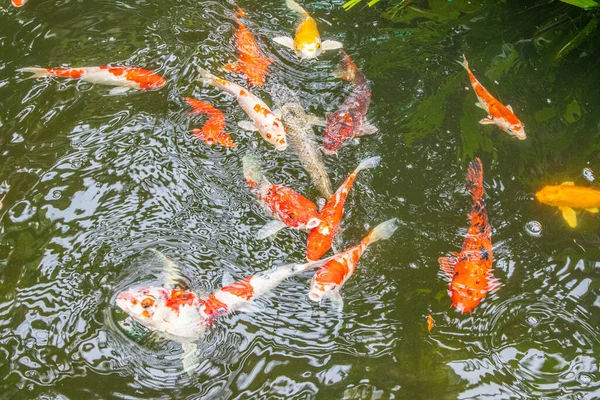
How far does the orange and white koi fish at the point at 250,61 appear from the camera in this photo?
195 inches

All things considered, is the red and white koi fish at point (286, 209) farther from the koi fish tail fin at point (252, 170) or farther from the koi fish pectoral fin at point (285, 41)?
the koi fish pectoral fin at point (285, 41)

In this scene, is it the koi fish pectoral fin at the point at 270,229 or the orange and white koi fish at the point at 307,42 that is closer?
the koi fish pectoral fin at the point at 270,229

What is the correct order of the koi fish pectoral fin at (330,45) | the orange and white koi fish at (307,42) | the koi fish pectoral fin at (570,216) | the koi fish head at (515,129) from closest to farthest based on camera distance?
the koi fish pectoral fin at (570,216), the koi fish head at (515,129), the orange and white koi fish at (307,42), the koi fish pectoral fin at (330,45)

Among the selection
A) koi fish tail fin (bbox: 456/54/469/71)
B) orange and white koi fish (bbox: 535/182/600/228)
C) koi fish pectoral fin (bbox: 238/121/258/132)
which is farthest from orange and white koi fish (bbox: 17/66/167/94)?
orange and white koi fish (bbox: 535/182/600/228)

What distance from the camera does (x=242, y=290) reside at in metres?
3.53

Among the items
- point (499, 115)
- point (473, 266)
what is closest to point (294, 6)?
point (499, 115)

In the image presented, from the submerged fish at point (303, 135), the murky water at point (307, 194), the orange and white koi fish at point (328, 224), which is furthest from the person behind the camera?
the submerged fish at point (303, 135)

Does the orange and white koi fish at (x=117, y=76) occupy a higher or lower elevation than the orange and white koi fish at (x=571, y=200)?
higher

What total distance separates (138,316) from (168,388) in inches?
17.8

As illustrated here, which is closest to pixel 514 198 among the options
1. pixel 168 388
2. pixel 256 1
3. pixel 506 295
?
pixel 506 295

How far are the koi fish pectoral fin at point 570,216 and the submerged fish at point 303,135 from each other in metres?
1.69

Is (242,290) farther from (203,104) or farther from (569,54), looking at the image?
(569,54)

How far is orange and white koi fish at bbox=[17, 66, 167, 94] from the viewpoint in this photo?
475 centimetres

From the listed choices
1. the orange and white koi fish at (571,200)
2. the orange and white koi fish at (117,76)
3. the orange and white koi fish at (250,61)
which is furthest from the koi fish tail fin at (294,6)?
the orange and white koi fish at (571,200)
